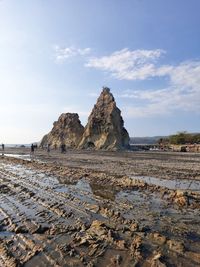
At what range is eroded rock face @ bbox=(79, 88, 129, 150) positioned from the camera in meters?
83.8

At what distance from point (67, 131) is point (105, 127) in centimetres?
2780

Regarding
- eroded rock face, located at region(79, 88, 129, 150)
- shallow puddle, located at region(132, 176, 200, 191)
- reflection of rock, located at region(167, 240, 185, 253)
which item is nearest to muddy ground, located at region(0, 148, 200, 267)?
reflection of rock, located at region(167, 240, 185, 253)

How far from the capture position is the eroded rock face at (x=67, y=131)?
107312 mm

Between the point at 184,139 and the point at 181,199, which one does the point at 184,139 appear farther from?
the point at 181,199

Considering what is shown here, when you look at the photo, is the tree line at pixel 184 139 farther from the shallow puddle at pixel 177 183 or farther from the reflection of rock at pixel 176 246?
the reflection of rock at pixel 176 246

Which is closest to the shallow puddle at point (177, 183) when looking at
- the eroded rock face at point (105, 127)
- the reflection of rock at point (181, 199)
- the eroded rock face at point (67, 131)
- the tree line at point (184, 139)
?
the reflection of rock at point (181, 199)

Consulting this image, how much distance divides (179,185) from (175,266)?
1180 cm

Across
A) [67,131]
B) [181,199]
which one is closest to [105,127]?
[67,131]

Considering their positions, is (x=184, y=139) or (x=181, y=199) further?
(x=184, y=139)

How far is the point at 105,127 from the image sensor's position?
86375mm

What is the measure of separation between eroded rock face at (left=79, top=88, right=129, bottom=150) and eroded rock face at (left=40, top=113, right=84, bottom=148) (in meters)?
13.0

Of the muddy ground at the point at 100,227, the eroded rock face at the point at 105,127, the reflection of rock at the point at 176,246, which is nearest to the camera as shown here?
the muddy ground at the point at 100,227

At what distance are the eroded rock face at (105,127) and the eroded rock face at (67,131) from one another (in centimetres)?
1303

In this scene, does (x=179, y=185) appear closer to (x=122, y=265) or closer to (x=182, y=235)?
(x=182, y=235)
